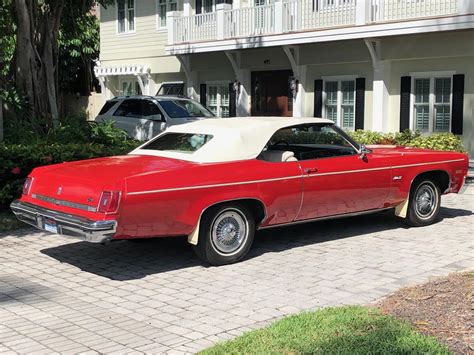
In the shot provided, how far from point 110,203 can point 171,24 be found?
54.3 feet

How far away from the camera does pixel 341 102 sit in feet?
60.1

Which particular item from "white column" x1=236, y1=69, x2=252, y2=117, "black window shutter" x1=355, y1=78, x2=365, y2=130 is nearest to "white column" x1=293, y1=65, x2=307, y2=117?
"black window shutter" x1=355, y1=78, x2=365, y2=130

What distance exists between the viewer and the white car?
1511cm

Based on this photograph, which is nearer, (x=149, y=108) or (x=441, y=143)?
(x=441, y=143)

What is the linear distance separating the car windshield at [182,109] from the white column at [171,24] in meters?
6.21

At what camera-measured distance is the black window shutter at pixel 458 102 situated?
50.6 ft

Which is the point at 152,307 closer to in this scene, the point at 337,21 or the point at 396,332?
the point at 396,332

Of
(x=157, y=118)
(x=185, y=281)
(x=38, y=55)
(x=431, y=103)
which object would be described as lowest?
(x=185, y=281)

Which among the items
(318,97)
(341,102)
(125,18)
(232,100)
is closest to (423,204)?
(341,102)

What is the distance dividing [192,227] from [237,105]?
14.9 metres

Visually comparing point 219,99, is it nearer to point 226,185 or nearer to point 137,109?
point 137,109

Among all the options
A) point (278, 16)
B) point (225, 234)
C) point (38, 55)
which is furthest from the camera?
point (278, 16)

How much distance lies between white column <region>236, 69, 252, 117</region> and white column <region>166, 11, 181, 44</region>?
2817 mm

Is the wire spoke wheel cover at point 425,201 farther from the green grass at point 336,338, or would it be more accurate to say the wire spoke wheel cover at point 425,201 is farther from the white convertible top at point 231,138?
the green grass at point 336,338
